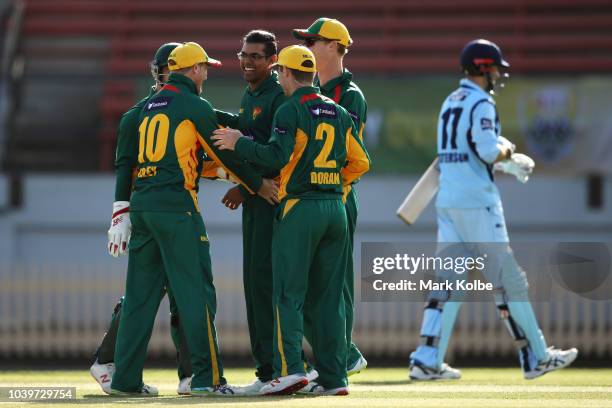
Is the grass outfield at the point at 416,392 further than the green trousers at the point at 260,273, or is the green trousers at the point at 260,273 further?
the green trousers at the point at 260,273

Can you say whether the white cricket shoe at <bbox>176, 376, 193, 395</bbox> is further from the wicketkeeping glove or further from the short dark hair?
the short dark hair

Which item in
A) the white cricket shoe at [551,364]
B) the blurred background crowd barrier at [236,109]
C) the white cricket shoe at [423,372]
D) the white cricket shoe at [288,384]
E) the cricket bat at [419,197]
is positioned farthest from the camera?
the blurred background crowd barrier at [236,109]

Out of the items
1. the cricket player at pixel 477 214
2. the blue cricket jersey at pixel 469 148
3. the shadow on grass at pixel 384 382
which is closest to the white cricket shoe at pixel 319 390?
the shadow on grass at pixel 384 382

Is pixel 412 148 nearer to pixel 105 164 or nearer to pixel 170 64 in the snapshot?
pixel 105 164

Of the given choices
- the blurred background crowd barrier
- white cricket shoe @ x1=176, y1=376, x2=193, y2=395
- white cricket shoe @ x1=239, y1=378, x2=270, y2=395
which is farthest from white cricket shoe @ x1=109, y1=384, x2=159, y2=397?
the blurred background crowd barrier

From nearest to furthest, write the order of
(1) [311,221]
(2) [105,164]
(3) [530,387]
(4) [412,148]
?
(1) [311,221] < (3) [530,387] < (4) [412,148] < (2) [105,164]

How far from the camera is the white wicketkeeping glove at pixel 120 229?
739 cm

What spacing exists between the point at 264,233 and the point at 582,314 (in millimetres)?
7450

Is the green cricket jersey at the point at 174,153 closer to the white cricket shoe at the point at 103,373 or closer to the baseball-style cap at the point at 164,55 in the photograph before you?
the baseball-style cap at the point at 164,55

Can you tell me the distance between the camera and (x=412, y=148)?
15.0 meters

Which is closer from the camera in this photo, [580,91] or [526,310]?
[526,310]

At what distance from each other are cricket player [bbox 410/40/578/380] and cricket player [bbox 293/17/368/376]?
0.98 m

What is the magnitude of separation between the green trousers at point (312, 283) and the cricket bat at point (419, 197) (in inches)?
75.9

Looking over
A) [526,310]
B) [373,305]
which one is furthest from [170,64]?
[373,305]
